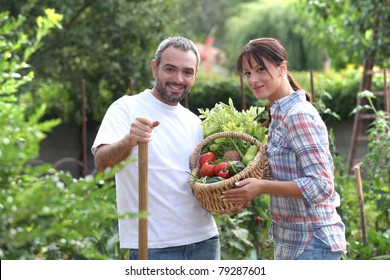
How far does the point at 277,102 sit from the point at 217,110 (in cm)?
42

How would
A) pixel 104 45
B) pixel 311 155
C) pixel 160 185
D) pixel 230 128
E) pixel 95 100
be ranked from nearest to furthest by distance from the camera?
pixel 311 155 → pixel 160 185 → pixel 230 128 → pixel 104 45 → pixel 95 100

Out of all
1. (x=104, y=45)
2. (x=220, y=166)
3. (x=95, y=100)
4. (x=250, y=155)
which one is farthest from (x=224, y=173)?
(x=95, y=100)

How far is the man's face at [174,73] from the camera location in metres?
2.85

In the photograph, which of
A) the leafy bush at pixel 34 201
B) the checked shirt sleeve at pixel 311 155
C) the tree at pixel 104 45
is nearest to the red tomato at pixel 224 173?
the checked shirt sleeve at pixel 311 155

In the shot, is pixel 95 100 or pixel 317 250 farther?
pixel 95 100

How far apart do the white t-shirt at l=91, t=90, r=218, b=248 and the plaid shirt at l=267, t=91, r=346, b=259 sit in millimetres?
344

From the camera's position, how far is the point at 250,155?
2.74 metres

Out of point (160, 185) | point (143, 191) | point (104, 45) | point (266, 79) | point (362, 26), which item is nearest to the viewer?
point (143, 191)

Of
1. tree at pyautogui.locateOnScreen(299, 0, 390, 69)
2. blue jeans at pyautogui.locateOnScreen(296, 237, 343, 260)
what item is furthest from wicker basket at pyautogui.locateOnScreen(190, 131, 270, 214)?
tree at pyautogui.locateOnScreen(299, 0, 390, 69)

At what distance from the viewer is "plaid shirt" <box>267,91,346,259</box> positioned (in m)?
2.52

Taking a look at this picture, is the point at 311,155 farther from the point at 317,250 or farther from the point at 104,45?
the point at 104,45

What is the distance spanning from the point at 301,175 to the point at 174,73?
0.66m

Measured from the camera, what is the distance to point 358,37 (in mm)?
7930
